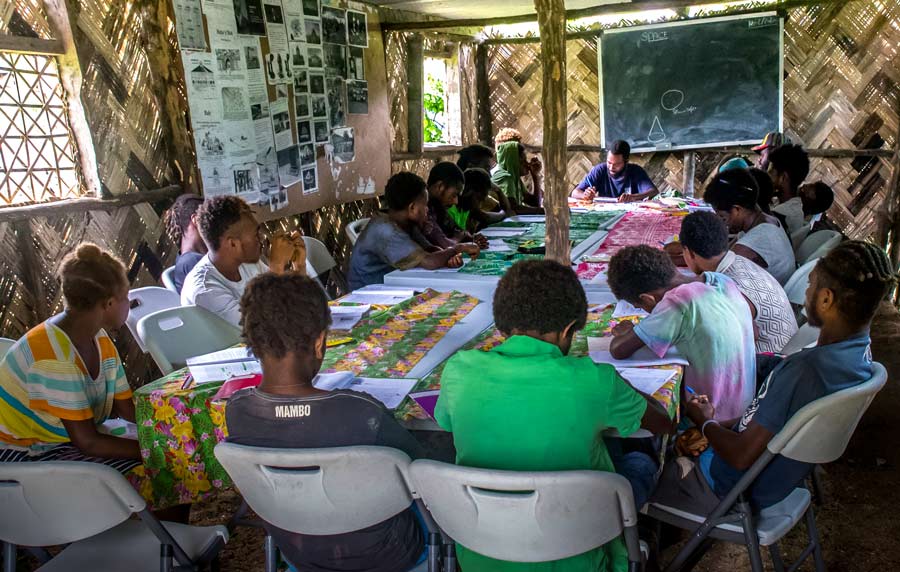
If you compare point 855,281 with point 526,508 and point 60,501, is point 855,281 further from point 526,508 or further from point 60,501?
point 60,501

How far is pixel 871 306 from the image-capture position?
1.93 m

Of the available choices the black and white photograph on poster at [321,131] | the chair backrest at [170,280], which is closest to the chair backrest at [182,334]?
the chair backrest at [170,280]

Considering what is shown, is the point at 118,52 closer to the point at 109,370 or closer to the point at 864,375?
the point at 109,370

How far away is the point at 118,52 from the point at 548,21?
2557mm

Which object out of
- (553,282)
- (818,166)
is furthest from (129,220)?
(818,166)

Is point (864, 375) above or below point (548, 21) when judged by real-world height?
below

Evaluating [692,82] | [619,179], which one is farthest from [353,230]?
[692,82]

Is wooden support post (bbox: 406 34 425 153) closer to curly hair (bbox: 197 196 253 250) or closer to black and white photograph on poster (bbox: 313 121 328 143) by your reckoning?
black and white photograph on poster (bbox: 313 121 328 143)

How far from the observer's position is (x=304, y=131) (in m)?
5.71

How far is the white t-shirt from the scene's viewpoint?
3.10 metres

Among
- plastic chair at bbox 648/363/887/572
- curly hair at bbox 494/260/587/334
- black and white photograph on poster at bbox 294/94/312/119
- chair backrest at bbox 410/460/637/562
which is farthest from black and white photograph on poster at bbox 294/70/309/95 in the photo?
chair backrest at bbox 410/460/637/562

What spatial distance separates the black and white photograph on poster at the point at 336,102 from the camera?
240 inches

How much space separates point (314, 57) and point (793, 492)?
4921 millimetres

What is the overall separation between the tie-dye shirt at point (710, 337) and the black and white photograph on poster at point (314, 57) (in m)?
4.23
